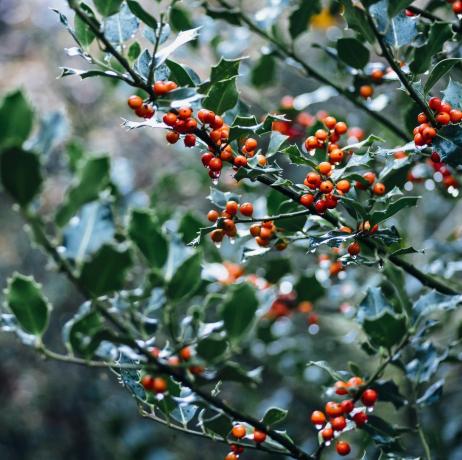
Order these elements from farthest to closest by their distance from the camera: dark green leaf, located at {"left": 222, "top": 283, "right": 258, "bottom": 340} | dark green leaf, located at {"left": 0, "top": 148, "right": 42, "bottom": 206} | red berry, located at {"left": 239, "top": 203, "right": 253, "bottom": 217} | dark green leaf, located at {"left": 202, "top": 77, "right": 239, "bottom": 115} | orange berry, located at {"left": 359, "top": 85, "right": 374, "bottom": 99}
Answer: orange berry, located at {"left": 359, "top": 85, "right": 374, "bottom": 99} < dark green leaf, located at {"left": 222, "top": 283, "right": 258, "bottom": 340} < red berry, located at {"left": 239, "top": 203, "right": 253, "bottom": 217} < dark green leaf, located at {"left": 202, "top": 77, "right": 239, "bottom": 115} < dark green leaf, located at {"left": 0, "top": 148, "right": 42, "bottom": 206}

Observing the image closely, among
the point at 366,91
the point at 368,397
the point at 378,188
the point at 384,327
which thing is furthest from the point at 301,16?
the point at 368,397

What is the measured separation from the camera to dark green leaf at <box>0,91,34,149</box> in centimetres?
94

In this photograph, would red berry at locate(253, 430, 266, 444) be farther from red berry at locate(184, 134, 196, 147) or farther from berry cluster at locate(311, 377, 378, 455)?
red berry at locate(184, 134, 196, 147)

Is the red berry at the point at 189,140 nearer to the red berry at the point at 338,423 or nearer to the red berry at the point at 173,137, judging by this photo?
the red berry at the point at 173,137

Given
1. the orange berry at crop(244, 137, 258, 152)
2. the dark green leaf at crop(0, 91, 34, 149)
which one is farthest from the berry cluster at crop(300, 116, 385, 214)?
the dark green leaf at crop(0, 91, 34, 149)

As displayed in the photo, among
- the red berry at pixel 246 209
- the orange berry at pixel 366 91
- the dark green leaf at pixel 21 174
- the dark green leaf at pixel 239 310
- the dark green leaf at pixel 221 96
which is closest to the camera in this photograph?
the dark green leaf at pixel 21 174

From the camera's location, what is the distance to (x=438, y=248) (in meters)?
1.71

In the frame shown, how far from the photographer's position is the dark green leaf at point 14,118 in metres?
0.94

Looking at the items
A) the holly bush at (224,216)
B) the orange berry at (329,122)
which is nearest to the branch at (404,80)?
the holly bush at (224,216)

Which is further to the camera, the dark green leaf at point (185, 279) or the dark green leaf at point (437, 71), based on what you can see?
the dark green leaf at point (185, 279)

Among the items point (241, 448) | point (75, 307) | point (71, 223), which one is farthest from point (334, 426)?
point (75, 307)

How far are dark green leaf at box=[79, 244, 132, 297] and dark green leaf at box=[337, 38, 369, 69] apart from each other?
0.65 m

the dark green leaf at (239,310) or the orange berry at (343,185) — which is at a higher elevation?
the orange berry at (343,185)

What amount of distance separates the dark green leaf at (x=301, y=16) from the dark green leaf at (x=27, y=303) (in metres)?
0.91
